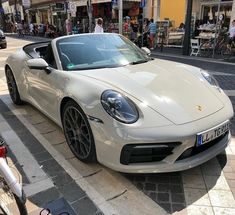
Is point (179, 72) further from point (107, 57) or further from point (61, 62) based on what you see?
point (61, 62)

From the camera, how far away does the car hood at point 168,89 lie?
9.20ft

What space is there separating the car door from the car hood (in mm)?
511

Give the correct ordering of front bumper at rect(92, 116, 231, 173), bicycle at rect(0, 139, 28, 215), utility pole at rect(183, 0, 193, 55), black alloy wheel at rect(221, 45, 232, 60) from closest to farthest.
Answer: bicycle at rect(0, 139, 28, 215) → front bumper at rect(92, 116, 231, 173) → black alloy wheel at rect(221, 45, 232, 60) → utility pole at rect(183, 0, 193, 55)

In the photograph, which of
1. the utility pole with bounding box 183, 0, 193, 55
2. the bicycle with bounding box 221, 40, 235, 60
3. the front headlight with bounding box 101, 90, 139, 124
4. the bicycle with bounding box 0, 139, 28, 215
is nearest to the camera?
the bicycle with bounding box 0, 139, 28, 215

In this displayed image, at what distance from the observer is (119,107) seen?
2.77 meters

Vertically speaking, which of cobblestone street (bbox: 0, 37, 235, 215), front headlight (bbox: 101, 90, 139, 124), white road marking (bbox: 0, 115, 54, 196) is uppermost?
front headlight (bbox: 101, 90, 139, 124)

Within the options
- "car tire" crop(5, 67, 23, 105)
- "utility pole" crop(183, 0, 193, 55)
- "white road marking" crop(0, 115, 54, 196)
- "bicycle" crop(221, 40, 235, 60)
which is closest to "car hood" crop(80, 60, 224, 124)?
"white road marking" crop(0, 115, 54, 196)

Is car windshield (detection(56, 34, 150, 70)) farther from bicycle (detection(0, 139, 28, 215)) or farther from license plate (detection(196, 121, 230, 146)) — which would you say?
bicycle (detection(0, 139, 28, 215))

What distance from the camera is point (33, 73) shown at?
14.2ft

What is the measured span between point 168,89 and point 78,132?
1.08m

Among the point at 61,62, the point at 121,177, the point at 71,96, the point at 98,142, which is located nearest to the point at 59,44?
the point at 61,62

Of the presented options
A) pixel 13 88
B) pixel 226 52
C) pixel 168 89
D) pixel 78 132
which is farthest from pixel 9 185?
pixel 226 52

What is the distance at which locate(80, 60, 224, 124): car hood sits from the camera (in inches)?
110

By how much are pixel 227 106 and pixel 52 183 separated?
78.5 inches
